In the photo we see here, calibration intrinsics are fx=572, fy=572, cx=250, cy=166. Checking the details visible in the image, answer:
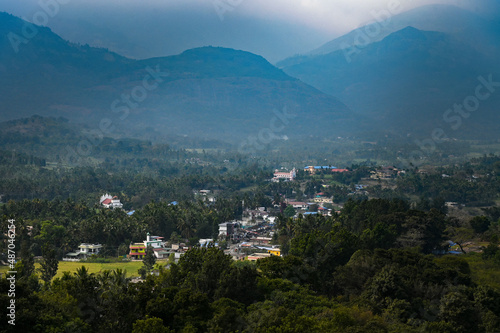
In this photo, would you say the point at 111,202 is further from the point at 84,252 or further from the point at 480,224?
the point at 480,224

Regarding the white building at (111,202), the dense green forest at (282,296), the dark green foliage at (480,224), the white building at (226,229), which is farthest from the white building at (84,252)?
the dark green foliage at (480,224)

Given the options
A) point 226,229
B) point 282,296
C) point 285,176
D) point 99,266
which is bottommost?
point 99,266

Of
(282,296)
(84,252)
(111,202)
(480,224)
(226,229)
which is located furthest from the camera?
(111,202)

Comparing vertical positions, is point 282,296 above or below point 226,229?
below

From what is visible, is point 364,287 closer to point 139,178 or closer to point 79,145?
point 139,178

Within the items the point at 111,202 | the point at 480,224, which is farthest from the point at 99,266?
the point at 111,202

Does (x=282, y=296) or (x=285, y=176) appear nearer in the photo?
(x=282, y=296)

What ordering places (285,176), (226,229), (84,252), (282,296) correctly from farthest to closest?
1. (285,176)
2. (226,229)
3. (84,252)
4. (282,296)

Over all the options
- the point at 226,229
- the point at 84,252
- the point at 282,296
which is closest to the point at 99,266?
the point at 84,252

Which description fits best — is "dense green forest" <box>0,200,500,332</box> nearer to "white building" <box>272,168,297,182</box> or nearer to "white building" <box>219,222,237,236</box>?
"white building" <box>219,222,237,236</box>

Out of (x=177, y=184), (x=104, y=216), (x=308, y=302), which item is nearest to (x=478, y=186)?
(x=177, y=184)

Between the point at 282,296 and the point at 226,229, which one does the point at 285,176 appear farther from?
the point at 282,296
